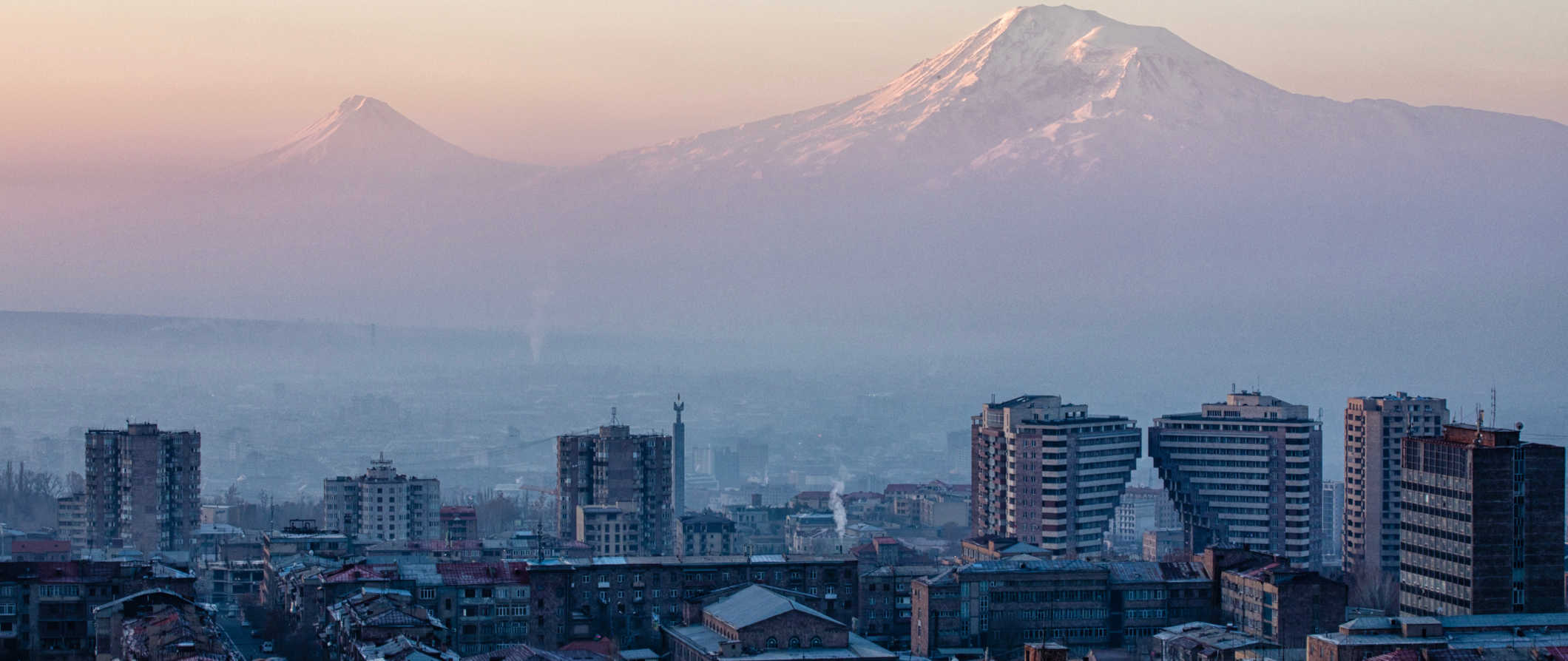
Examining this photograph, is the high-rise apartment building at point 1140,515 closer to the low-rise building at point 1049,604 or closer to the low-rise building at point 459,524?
the low-rise building at point 459,524

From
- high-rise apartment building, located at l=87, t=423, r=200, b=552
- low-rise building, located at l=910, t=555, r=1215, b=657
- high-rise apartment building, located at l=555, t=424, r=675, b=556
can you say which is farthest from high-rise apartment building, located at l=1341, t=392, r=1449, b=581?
high-rise apartment building, located at l=87, t=423, r=200, b=552

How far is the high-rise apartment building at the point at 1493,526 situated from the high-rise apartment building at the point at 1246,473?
26.3 meters

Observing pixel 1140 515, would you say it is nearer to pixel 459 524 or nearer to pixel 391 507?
pixel 459 524

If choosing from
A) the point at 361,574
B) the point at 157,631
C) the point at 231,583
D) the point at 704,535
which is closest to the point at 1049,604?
the point at 361,574

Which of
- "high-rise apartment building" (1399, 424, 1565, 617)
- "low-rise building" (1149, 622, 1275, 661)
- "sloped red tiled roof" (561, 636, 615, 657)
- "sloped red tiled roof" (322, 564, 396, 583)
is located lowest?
"sloped red tiled roof" (561, 636, 615, 657)

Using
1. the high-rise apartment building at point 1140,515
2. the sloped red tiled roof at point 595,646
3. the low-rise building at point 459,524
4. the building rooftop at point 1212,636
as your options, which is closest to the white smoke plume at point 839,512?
the high-rise apartment building at point 1140,515

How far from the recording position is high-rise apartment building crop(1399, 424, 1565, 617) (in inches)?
1917

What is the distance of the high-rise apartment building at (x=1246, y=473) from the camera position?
77.4 metres

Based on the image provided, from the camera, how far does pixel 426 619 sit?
1833 inches

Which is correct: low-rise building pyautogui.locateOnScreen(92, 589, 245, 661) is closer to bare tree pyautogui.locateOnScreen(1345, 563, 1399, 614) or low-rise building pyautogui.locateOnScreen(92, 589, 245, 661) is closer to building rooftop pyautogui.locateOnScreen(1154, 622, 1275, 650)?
building rooftop pyautogui.locateOnScreen(1154, 622, 1275, 650)

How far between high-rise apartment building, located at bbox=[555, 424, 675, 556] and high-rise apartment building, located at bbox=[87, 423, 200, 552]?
1363 cm

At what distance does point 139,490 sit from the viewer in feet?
267

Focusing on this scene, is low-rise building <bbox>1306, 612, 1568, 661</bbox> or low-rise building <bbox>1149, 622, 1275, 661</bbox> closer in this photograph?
low-rise building <bbox>1306, 612, 1568, 661</bbox>

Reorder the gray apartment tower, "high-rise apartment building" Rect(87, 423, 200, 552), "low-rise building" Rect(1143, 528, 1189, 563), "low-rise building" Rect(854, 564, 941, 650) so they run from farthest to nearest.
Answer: the gray apartment tower
"low-rise building" Rect(1143, 528, 1189, 563)
"high-rise apartment building" Rect(87, 423, 200, 552)
"low-rise building" Rect(854, 564, 941, 650)
